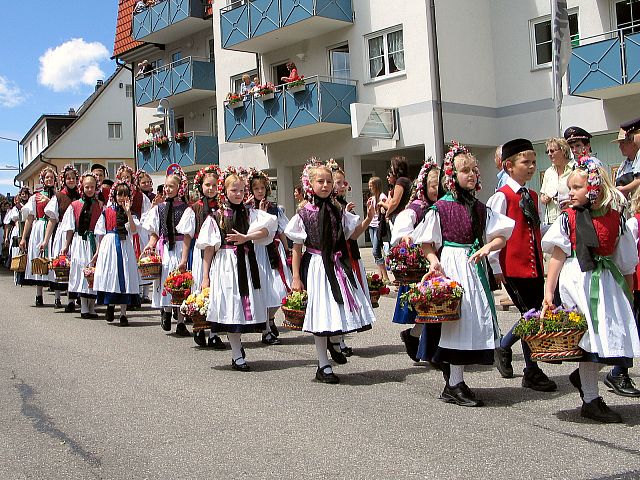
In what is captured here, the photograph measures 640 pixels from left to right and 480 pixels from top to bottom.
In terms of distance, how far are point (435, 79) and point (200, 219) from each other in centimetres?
1214

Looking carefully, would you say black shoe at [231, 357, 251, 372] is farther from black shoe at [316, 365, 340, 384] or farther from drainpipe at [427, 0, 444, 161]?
drainpipe at [427, 0, 444, 161]

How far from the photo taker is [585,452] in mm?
4863

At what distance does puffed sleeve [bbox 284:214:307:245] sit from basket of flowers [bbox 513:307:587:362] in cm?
257

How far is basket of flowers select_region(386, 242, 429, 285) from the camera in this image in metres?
8.01

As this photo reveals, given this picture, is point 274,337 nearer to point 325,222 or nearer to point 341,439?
point 325,222

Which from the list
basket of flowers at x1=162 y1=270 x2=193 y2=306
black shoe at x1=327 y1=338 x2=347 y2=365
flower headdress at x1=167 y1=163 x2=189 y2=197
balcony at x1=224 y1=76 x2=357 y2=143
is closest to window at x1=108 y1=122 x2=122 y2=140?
balcony at x1=224 y1=76 x2=357 y2=143

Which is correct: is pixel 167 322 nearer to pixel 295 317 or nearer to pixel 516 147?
pixel 295 317

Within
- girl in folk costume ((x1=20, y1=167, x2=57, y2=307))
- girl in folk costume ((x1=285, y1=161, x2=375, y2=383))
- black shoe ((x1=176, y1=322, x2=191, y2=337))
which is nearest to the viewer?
girl in folk costume ((x1=285, y1=161, x2=375, y2=383))

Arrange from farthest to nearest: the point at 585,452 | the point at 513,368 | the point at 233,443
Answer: the point at 513,368, the point at 233,443, the point at 585,452

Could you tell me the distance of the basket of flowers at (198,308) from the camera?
8.31 meters

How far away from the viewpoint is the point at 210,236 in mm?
8312

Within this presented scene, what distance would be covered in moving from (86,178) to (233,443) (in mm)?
8564

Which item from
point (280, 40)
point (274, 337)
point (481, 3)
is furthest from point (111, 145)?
point (274, 337)

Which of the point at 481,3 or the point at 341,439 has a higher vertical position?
the point at 481,3
